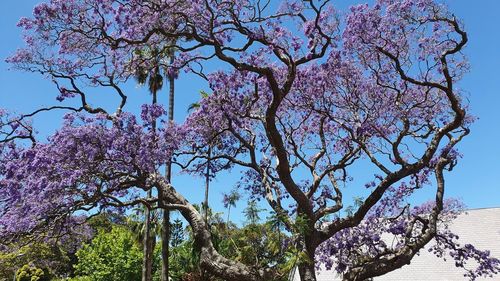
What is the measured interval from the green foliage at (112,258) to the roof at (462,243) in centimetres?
994

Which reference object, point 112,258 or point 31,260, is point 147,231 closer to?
point 112,258

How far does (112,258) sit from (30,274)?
19.1 feet

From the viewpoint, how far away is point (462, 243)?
722 inches

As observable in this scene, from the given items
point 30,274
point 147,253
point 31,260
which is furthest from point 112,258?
point 147,253

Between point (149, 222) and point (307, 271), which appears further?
point (149, 222)

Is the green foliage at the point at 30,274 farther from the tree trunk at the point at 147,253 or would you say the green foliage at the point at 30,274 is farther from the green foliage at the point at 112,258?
the tree trunk at the point at 147,253

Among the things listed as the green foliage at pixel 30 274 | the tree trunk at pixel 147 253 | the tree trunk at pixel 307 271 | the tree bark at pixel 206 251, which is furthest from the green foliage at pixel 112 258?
the tree trunk at pixel 307 271

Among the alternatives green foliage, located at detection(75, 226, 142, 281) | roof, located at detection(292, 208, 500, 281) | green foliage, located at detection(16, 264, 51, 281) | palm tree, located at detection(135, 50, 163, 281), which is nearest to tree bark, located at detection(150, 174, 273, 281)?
palm tree, located at detection(135, 50, 163, 281)

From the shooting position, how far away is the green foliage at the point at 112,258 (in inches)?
982

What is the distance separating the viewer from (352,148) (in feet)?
43.8

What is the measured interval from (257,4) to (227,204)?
673 cm

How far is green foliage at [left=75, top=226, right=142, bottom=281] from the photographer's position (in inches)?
982

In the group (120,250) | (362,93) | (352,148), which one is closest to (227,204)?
(352,148)

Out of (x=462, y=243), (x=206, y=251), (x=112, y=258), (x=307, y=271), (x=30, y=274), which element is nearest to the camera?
(x=206, y=251)
